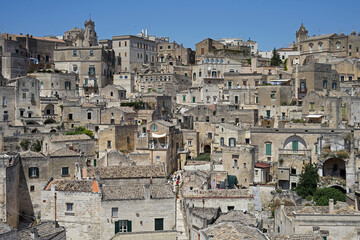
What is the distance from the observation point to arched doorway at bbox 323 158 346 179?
41.2 m

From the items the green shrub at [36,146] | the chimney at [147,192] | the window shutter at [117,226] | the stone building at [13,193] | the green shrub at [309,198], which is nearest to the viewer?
the window shutter at [117,226]

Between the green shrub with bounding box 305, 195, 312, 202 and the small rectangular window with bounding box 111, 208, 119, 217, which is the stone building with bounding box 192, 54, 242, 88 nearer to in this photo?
the green shrub with bounding box 305, 195, 312, 202

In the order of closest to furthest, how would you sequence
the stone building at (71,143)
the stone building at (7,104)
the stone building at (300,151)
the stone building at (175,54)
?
the stone building at (300,151)
the stone building at (71,143)
the stone building at (7,104)
the stone building at (175,54)

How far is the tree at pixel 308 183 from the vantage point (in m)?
38.2

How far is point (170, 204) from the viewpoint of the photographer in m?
28.9

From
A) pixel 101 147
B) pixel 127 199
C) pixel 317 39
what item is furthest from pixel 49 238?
pixel 317 39

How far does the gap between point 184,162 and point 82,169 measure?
41.2ft

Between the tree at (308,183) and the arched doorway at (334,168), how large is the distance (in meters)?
2.86

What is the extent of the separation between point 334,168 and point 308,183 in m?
4.41

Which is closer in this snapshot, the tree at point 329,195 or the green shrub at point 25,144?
the tree at point 329,195

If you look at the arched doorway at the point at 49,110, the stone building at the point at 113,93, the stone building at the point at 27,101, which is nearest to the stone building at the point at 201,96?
the stone building at the point at 113,93

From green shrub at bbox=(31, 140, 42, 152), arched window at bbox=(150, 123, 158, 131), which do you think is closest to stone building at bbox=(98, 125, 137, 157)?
arched window at bbox=(150, 123, 158, 131)

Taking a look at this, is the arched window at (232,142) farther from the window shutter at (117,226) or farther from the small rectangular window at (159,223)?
the window shutter at (117,226)

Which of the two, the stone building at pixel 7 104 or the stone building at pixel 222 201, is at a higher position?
the stone building at pixel 7 104
